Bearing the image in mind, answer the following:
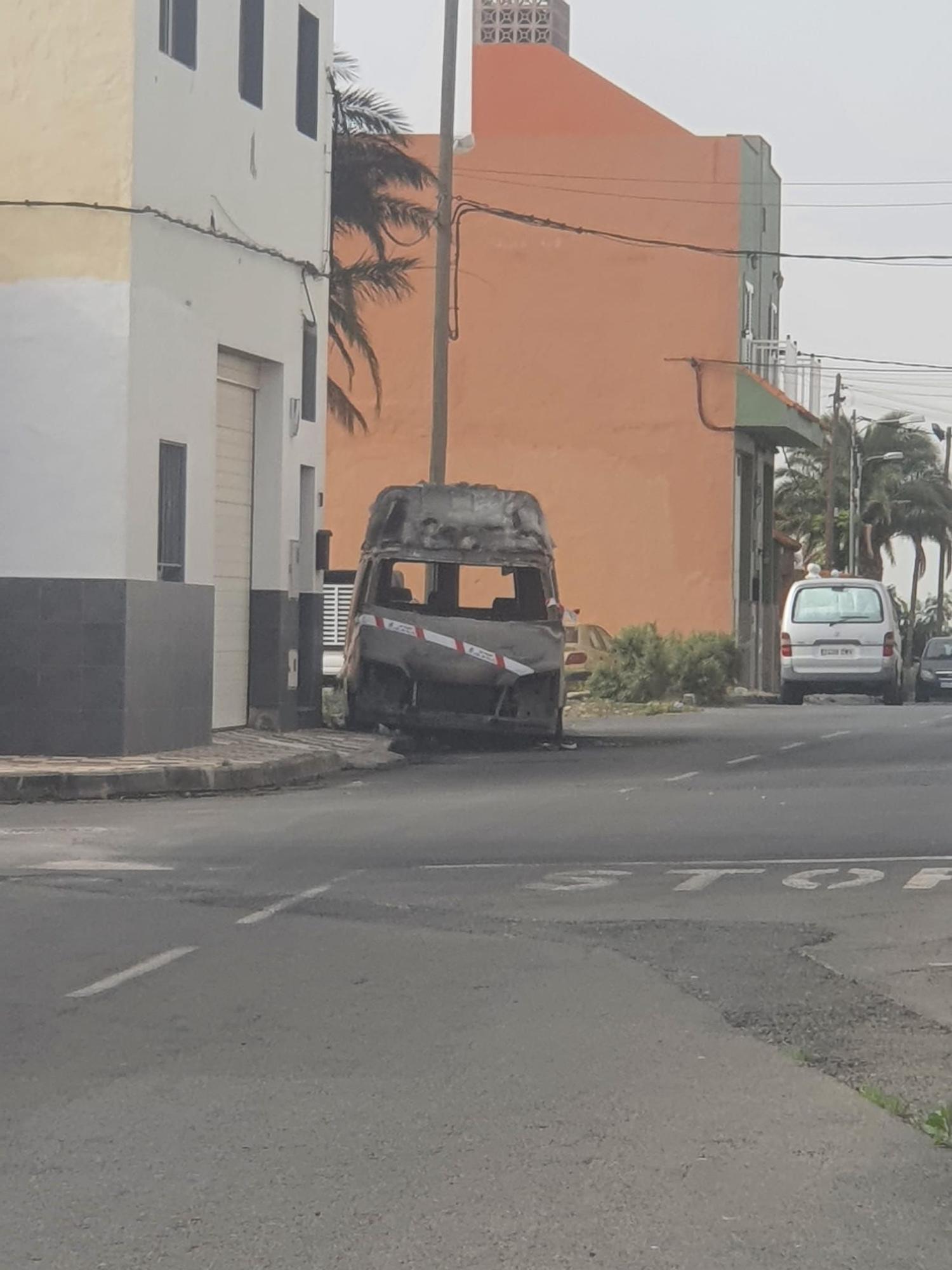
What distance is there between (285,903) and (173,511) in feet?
33.1

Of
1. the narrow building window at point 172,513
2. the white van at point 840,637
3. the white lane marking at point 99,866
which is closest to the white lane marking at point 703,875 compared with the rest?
the white lane marking at point 99,866

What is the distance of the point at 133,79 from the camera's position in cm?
1928

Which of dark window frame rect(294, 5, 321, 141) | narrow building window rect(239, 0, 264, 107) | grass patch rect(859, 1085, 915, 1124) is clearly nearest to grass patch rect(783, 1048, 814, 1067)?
grass patch rect(859, 1085, 915, 1124)

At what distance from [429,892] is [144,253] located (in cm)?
981

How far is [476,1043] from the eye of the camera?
7512 millimetres

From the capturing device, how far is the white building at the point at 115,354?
19.1m

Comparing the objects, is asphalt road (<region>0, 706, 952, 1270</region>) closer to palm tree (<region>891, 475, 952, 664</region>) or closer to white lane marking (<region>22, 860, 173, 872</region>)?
white lane marking (<region>22, 860, 173, 872</region>)

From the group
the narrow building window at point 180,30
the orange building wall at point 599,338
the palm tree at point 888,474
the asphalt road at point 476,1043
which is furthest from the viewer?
the palm tree at point 888,474

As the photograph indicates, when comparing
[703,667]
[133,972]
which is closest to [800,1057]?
[133,972]

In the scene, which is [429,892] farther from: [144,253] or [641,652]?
[641,652]

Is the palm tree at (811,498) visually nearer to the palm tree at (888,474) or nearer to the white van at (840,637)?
A: the palm tree at (888,474)

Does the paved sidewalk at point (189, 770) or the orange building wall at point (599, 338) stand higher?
the orange building wall at point (599, 338)

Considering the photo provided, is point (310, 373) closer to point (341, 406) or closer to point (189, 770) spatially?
point (189, 770)

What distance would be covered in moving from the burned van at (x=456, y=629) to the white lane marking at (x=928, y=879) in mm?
10286
